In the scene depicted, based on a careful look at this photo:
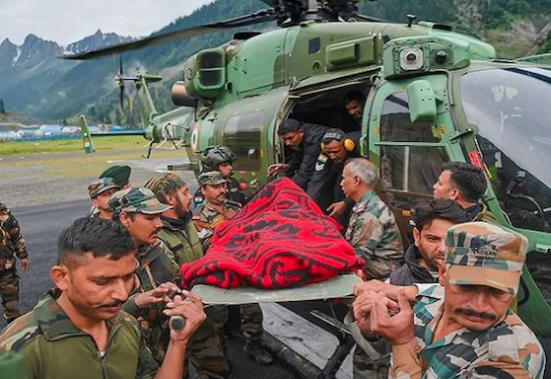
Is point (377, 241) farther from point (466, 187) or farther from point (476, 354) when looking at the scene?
point (476, 354)

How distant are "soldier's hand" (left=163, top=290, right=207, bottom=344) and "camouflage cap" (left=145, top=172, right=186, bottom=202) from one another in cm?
125

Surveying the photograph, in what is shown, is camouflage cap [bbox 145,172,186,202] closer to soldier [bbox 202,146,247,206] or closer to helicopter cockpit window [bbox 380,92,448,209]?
helicopter cockpit window [bbox 380,92,448,209]

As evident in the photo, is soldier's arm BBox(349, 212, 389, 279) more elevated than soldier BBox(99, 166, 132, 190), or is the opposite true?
soldier BBox(99, 166, 132, 190)

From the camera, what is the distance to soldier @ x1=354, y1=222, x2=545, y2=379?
1.26 metres

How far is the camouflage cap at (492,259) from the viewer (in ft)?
4.13

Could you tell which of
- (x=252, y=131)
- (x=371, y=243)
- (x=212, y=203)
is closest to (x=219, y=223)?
(x=212, y=203)

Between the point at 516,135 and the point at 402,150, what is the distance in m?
0.80

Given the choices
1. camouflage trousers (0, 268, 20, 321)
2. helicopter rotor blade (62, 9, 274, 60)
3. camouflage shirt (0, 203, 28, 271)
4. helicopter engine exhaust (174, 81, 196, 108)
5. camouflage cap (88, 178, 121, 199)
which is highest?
helicopter rotor blade (62, 9, 274, 60)

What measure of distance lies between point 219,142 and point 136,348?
4.64 metres

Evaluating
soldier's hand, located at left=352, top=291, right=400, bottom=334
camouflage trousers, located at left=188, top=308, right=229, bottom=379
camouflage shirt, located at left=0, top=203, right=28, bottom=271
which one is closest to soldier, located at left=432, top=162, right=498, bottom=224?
soldier's hand, located at left=352, top=291, right=400, bottom=334

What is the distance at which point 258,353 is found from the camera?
3980 millimetres

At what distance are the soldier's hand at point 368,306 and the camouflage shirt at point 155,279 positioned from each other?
1371 mm

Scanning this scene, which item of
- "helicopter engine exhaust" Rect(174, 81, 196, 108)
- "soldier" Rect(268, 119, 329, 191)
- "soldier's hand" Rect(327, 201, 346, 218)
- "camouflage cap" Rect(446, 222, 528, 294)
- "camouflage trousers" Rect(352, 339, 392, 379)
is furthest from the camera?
"helicopter engine exhaust" Rect(174, 81, 196, 108)

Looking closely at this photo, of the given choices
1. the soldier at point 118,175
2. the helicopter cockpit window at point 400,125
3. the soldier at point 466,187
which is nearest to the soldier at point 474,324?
the soldier at point 466,187
